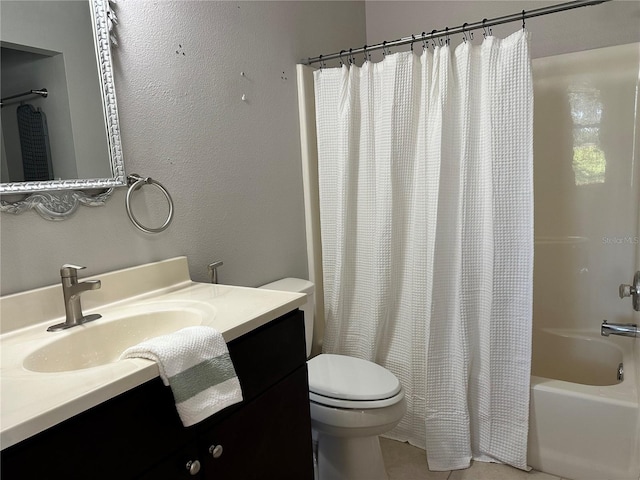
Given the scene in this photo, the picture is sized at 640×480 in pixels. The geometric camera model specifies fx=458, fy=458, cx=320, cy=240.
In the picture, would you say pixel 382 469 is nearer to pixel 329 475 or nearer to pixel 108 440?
pixel 329 475

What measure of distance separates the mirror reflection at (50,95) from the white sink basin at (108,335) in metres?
0.41

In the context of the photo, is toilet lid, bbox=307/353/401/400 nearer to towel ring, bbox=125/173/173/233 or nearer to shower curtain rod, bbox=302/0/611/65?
towel ring, bbox=125/173/173/233

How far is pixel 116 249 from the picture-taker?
138 centimetres

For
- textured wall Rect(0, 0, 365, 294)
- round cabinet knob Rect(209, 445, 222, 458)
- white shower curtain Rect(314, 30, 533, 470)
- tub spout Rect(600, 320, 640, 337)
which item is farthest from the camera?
white shower curtain Rect(314, 30, 533, 470)

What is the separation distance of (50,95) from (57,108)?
0.04m

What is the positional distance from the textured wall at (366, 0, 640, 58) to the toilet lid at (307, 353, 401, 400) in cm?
174

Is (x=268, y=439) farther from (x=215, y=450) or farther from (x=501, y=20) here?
(x=501, y=20)

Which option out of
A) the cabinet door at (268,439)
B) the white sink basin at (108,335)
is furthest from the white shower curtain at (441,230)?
the white sink basin at (108,335)

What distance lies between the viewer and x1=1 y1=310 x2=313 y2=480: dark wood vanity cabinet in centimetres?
75

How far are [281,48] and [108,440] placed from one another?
1.71 meters

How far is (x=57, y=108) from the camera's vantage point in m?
1.24

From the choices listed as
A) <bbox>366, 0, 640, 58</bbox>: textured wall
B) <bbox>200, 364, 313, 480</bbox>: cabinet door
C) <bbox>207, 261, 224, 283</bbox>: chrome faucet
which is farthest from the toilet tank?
<bbox>366, 0, 640, 58</bbox>: textured wall

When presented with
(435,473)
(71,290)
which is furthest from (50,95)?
(435,473)

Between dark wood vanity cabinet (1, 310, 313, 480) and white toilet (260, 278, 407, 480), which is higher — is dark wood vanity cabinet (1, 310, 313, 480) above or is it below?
above
